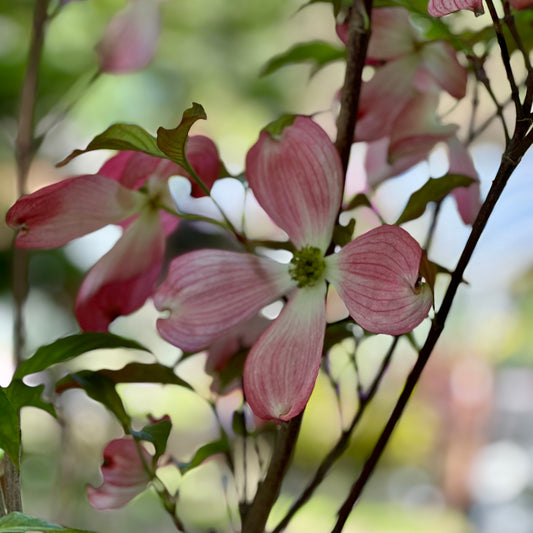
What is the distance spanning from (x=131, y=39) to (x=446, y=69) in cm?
24

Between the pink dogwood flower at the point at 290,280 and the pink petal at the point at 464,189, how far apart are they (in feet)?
0.31

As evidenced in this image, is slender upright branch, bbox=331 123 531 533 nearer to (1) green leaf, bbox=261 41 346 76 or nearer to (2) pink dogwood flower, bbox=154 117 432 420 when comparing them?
(2) pink dogwood flower, bbox=154 117 432 420

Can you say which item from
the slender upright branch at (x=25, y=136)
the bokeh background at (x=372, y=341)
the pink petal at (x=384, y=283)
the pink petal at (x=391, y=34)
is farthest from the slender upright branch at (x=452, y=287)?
the bokeh background at (x=372, y=341)

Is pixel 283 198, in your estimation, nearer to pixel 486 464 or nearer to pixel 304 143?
pixel 304 143

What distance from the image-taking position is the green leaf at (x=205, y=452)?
35 cm

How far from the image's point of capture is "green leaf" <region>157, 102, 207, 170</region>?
0.85 ft

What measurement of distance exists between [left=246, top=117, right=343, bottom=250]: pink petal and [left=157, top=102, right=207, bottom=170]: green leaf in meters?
0.04

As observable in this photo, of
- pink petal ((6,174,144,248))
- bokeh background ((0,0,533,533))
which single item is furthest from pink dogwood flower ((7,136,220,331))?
bokeh background ((0,0,533,533))

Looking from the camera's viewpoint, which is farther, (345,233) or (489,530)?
(489,530)

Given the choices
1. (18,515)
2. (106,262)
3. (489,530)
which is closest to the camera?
(18,515)

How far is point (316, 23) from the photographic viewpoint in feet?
7.52

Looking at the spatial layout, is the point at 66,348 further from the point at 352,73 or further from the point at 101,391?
the point at 352,73

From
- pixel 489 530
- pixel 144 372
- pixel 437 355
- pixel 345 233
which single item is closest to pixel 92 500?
pixel 144 372

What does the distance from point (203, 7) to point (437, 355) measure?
119 cm
